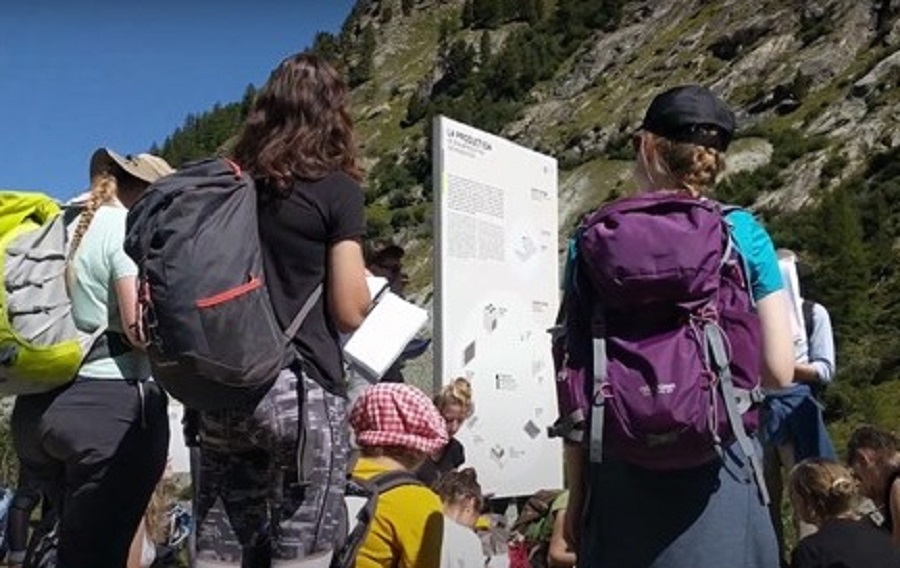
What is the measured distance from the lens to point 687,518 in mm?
2352

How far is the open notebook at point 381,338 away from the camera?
15.0 ft

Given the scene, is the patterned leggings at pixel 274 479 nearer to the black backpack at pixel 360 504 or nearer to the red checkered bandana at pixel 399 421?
the black backpack at pixel 360 504

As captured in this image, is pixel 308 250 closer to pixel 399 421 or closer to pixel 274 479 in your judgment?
pixel 274 479

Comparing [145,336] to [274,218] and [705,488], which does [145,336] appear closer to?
[274,218]

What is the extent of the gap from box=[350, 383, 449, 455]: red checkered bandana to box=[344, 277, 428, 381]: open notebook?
134 cm

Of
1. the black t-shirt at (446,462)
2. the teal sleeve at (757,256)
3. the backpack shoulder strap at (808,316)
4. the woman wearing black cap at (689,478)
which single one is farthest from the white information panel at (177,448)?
the teal sleeve at (757,256)

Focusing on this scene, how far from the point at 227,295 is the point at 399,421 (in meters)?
0.82

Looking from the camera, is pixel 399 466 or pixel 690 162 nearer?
pixel 690 162

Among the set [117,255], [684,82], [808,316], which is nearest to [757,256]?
[117,255]

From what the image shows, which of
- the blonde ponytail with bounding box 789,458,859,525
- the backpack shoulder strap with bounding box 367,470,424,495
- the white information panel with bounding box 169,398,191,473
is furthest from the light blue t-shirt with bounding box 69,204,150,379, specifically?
the white information panel with bounding box 169,398,191,473

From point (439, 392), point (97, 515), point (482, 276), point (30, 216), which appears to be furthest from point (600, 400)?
point (482, 276)

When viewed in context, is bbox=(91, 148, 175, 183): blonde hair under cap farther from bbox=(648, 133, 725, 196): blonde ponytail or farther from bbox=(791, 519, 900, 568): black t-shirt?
bbox=(791, 519, 900, 568): black t-shirt

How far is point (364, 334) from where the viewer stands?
15.1ft

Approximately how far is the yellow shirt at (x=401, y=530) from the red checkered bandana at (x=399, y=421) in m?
0.09
